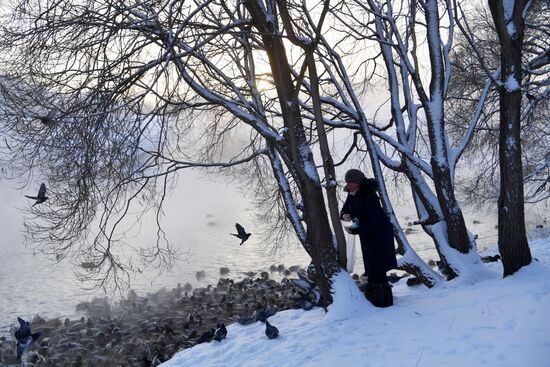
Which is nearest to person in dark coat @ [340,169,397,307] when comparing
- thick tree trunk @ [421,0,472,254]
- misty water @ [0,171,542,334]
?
thick tree trunk @ [421,0,472,254]

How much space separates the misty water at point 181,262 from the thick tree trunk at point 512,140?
8439 millimetres

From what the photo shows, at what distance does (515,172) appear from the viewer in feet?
21.0

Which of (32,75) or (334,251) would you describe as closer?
(32,75)

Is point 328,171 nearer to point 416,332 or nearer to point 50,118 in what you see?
point 416,332

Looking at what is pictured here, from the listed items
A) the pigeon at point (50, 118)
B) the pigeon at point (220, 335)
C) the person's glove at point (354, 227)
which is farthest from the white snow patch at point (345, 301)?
the pigeon at point (50, 118)

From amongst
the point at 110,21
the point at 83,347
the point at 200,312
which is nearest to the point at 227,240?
the point at 200,312

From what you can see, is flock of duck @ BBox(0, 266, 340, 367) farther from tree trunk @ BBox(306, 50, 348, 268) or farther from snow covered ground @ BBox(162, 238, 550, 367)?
tree trunk @ BBox(306, 50, 348, 268)

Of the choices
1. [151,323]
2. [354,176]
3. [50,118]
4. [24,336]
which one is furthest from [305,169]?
[151,323]

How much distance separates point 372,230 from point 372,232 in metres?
0.03

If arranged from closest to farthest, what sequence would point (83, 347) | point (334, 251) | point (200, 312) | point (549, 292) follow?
point (549, 292) → point (334, 251) → point (83, 347) → point (200, 312)

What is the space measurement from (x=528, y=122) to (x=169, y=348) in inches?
361

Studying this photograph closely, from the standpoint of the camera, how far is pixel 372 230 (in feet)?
19.8

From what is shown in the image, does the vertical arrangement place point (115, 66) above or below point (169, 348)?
above

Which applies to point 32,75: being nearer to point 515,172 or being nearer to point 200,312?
point 515,172
